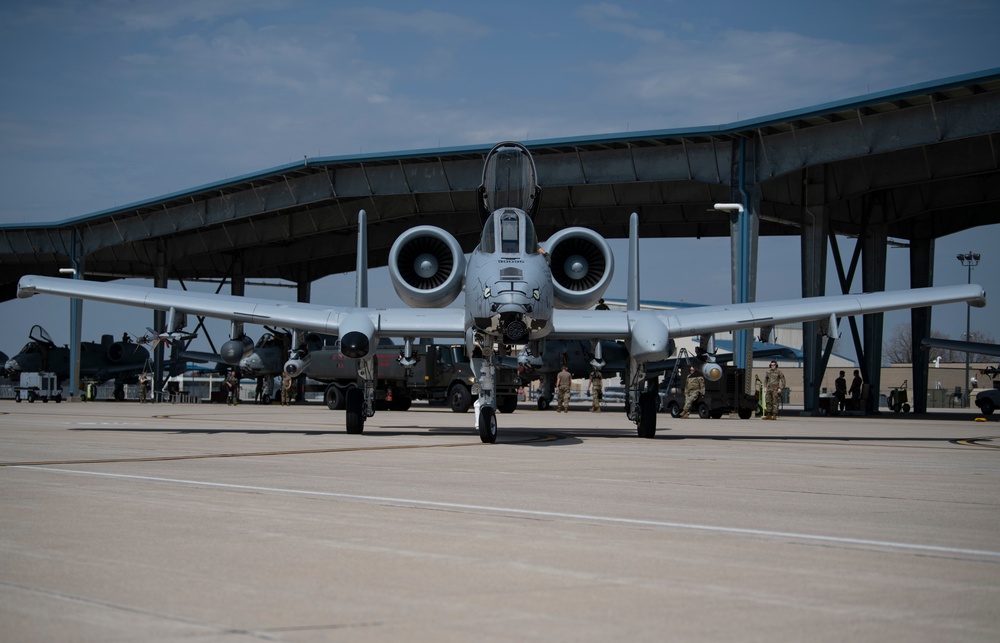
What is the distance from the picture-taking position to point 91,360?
6000 centimetres

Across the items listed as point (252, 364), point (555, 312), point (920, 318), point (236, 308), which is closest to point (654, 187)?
point (920, 318)

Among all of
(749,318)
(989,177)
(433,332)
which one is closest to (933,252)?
(989,177)

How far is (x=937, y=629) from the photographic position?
4.00 m

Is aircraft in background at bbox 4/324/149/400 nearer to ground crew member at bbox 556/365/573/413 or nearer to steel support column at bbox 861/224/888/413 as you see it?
ground crew member at bbox 556/365/573/413

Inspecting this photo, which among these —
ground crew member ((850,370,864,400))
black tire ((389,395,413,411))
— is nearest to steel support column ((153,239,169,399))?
black tire ((389,395,413,411))

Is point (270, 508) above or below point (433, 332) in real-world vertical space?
below

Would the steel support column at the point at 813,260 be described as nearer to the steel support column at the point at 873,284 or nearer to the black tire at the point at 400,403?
the steel support column at the point at 873,284

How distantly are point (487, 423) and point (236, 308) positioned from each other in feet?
18.8

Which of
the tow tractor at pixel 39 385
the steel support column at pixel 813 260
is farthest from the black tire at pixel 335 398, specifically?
the tow tractor at pixel 39 385

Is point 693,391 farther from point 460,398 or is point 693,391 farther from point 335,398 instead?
point 335,398

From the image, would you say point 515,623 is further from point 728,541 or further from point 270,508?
point 270,508

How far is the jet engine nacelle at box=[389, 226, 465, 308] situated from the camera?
58.4 feet

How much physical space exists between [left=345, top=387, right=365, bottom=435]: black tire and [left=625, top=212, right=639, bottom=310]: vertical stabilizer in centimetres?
559

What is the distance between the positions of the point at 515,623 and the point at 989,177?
37.2 metres
